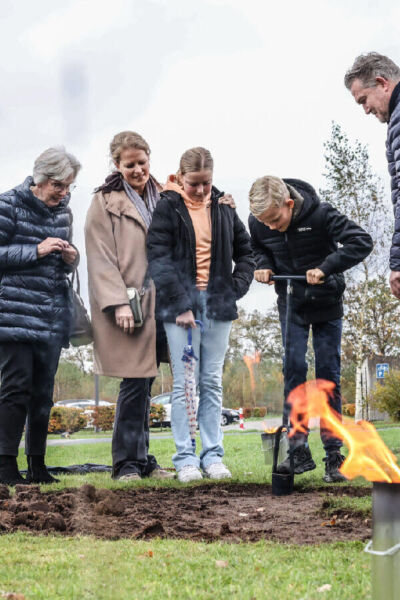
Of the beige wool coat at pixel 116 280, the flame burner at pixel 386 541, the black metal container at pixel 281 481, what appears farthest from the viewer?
the beige wool coat at pixel 116 280

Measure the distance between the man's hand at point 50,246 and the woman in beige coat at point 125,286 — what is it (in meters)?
0.17

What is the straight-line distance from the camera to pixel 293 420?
362cm

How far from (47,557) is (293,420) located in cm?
177

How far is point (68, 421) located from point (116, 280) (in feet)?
5.22

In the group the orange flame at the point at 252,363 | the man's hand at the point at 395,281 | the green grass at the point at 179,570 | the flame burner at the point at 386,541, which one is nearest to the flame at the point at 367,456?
the flame burner at the point at 386,541

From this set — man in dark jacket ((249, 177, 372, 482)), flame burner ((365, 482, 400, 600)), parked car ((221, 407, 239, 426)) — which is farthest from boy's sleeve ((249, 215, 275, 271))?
flame burner ((365, 482, 400, 600))

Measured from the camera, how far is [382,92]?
3385mm

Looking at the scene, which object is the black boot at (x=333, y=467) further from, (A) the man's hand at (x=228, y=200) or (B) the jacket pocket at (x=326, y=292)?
(A) the man's hand at (x=228, y=200)

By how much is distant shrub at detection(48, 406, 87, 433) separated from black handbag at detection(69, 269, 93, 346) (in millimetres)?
665

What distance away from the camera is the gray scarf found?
3777 millimetres

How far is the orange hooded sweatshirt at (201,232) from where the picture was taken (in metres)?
3.80

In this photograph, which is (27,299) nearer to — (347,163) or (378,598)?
(378,598)

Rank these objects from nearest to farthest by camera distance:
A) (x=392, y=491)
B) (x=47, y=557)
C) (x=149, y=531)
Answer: (x=392, y=491) → (x=47, y=557) → (x=149, y=531)

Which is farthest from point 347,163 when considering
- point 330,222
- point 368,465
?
point 368,465
